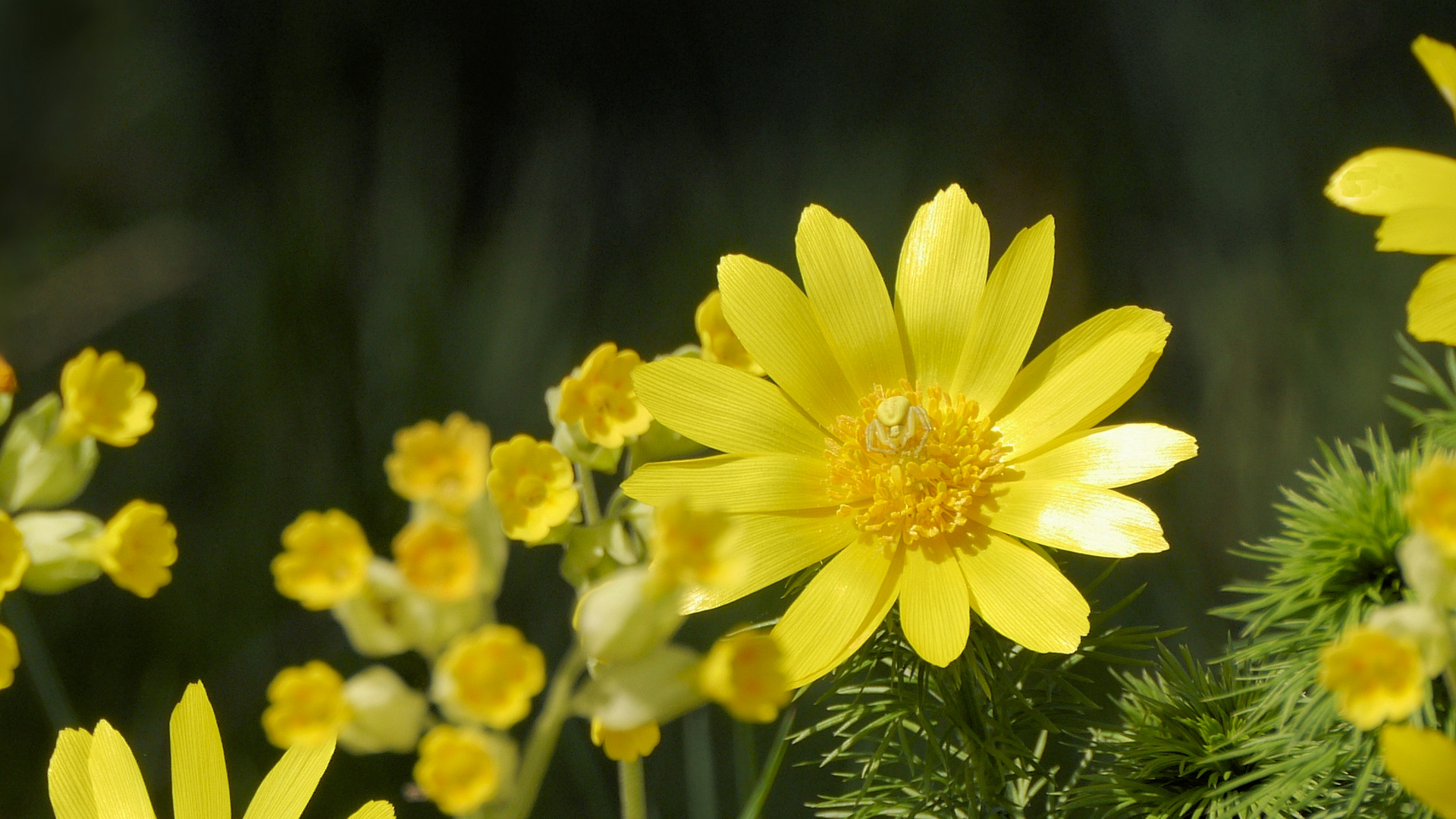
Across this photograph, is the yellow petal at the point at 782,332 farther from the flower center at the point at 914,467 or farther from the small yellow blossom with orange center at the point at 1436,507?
the small yellow blossom with orange center at the point at 1436,507

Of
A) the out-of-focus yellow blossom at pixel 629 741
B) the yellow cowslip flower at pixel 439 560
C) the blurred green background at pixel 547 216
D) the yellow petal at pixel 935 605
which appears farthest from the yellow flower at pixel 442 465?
the blurred green background at pixel 547 216

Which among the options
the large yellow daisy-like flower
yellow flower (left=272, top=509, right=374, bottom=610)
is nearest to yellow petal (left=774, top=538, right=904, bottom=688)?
the large yellow daisy-like flower

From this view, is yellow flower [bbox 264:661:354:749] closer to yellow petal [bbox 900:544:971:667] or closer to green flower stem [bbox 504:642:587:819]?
green flower stem [bbox 504:642:587:819]

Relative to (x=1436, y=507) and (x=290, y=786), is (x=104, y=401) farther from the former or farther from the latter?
(x=1436, y=507)

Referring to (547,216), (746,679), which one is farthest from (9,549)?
(547,216)

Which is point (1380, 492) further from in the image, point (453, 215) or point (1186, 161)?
point (453, 215)

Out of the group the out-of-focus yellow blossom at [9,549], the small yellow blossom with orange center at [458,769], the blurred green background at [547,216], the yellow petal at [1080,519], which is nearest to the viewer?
the small yellow blossom with orange center at [458,769]

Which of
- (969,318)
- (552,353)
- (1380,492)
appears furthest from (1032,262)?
(552,353)
